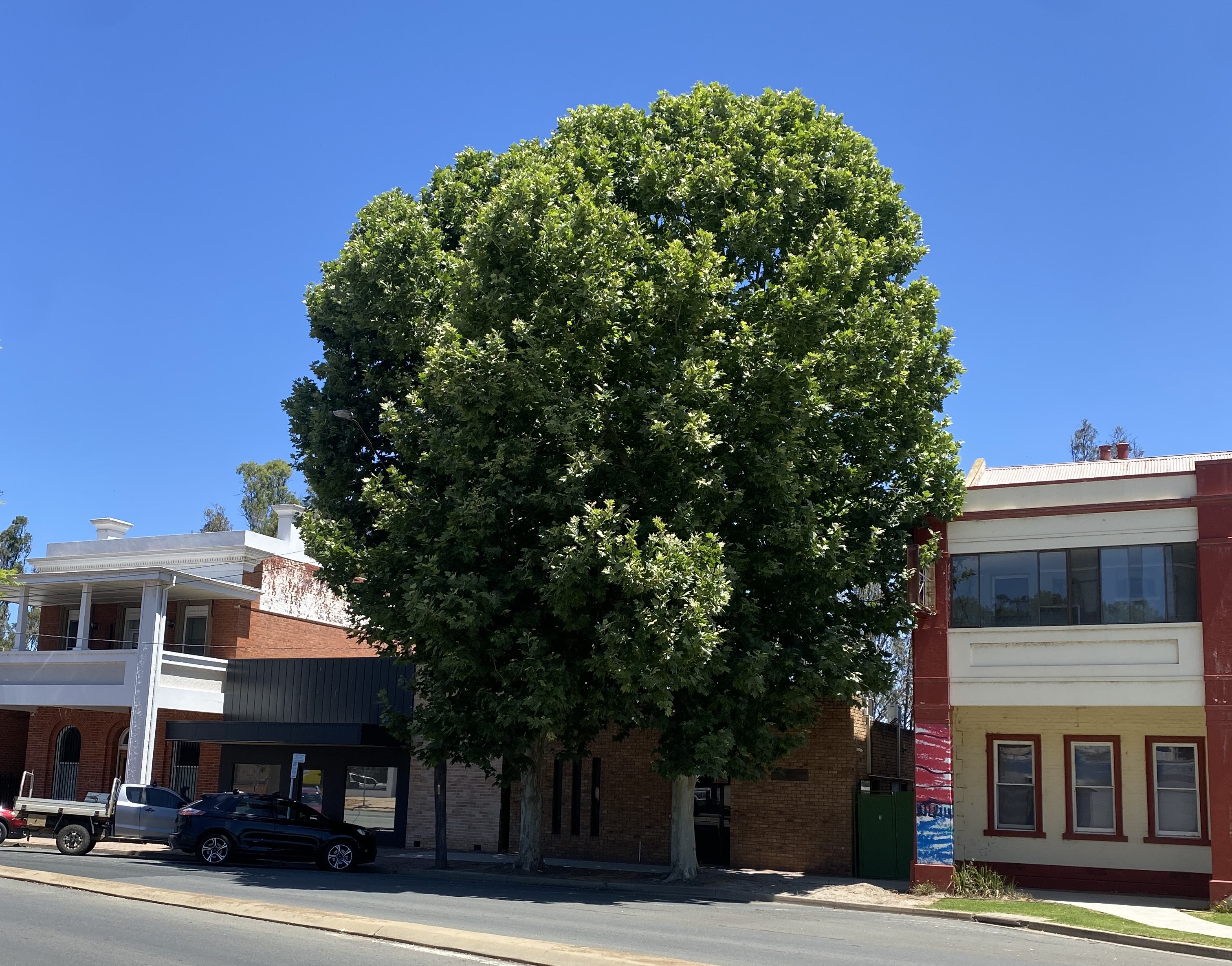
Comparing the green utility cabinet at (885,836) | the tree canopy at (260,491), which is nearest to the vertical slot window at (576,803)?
the green utility cabinet at (885,836)

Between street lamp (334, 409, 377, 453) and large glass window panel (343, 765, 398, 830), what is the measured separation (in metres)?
9.60

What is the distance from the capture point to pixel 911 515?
73.3ft

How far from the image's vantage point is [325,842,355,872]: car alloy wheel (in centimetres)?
2389

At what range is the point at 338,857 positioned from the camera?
78.6 ft

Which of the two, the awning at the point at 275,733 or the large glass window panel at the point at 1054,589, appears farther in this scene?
the awning at the point at 275,733

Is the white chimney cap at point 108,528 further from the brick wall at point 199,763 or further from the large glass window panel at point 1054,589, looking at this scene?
the large glass window panel at point 1054,589

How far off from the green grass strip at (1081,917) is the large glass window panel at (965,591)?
5.01 metres

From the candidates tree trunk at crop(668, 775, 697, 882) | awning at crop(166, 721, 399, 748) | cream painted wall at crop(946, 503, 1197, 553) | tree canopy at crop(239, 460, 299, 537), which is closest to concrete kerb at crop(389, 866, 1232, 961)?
tree trunk at crop(668, 775, 697, 882)

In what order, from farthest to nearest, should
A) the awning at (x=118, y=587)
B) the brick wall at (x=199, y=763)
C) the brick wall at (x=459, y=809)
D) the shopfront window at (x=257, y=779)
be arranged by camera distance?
the brick wall at (x=199, y=763), the shopfront window at (x=257, y=779), the awning at (x=118, y=587), the brick wall at (x=459, y=809)

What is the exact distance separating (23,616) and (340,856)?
17.2m

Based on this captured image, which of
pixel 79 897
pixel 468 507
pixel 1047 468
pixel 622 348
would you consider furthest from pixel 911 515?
pixel 79 897

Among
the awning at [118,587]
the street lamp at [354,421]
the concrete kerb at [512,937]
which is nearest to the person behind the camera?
the concrete kerb at [512,937]

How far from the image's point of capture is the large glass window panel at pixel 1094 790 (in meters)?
23.2

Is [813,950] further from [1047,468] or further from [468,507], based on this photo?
[1047,468]
